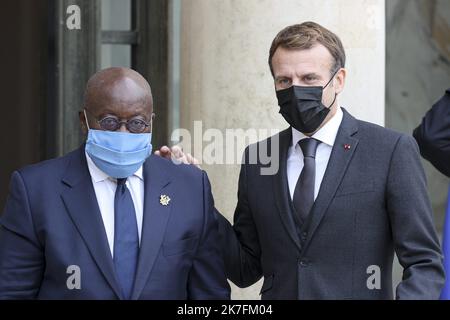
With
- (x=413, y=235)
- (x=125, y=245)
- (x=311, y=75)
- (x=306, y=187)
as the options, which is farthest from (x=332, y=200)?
(x=125, y=245)

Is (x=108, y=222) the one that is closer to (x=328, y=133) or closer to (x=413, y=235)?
(x=328, y=133)

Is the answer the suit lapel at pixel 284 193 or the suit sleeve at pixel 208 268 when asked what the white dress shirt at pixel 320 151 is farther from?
the suit sleeve at pixel 208 268

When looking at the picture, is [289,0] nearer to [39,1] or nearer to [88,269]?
[88,269]

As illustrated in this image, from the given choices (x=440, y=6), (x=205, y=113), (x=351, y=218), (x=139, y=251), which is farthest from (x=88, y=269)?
(x=440, y=6)

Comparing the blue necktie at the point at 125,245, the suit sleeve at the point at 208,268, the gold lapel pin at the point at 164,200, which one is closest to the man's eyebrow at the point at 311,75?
the suit sleeve at the point at 208,268

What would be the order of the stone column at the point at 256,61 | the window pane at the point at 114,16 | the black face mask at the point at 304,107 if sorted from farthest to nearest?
the window pane at the point at 114,16 → the stone column at the point at 256,61 → the black face mask at the point at 304,107

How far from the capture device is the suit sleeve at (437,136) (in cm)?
532

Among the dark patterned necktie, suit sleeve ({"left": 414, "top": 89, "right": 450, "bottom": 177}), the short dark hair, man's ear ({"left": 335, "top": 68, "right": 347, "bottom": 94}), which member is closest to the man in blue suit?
the dark patterned necktie

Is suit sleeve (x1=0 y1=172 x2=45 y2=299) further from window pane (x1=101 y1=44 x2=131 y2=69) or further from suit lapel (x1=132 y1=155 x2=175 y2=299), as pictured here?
window pane (x1=101 y1=44 x2=131 y2=69)

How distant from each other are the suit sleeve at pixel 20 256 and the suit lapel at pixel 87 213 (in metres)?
0.16

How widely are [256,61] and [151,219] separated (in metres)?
1.87

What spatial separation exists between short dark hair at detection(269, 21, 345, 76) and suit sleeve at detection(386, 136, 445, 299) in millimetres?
522

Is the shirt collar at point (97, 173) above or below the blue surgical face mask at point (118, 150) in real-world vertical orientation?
below
